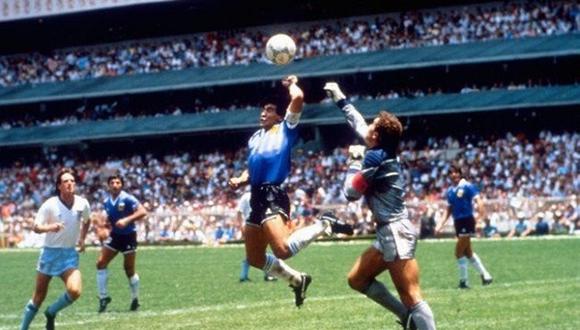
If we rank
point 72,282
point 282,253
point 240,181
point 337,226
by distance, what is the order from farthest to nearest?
1. point 240,181
2. point 72,282
3. point 282,253
4. point 337,226

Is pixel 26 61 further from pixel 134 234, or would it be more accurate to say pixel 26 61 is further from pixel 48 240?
pixel 48 240

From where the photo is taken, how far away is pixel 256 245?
13945 mm

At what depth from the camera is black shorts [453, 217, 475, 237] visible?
21.0 meters

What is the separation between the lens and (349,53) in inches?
2317

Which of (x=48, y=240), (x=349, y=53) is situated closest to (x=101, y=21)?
(x=349, y=53)

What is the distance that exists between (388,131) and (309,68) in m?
47.6

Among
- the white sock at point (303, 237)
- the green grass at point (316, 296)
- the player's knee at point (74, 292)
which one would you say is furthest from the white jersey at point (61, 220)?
the white sock at point (303, 237)

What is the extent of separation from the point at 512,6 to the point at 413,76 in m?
5.95

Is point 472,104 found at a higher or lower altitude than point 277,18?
lower

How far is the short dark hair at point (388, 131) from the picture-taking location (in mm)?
10531

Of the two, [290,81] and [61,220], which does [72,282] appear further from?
[290,81]

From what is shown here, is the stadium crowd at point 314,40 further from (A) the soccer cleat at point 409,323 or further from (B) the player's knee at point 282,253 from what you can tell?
(A) the soccer cleat at point 409,323

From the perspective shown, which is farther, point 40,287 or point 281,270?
point 40,287

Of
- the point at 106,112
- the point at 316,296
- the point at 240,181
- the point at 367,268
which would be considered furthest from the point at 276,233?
the point at 106,112
